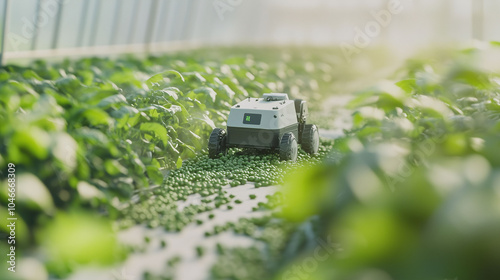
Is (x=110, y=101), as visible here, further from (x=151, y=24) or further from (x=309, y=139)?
(x=151, y=24)

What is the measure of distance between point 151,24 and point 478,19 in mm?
7420

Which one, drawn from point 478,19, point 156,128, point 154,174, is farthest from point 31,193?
point 478,19

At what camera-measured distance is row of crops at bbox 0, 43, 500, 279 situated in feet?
5.22

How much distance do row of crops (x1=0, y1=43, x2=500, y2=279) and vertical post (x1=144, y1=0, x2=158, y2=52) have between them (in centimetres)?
657

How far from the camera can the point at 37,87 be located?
146 inches

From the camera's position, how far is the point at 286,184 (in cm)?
183

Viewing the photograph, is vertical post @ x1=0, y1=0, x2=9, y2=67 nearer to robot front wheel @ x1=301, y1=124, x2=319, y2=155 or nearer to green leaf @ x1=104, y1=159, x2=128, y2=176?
robot front wheel @ x1=301, y1=124, x2=319, y2=155

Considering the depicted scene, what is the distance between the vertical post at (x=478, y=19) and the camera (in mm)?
12484

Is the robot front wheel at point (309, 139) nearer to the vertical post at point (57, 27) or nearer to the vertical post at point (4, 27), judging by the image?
the vertical post at point (4, 27)

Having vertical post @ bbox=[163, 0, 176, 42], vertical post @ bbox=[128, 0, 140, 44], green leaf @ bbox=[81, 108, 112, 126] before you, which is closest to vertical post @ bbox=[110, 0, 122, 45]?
vertical post @ bbox=[128, 0, 140, 44]

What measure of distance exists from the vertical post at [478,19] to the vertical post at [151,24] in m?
7.23

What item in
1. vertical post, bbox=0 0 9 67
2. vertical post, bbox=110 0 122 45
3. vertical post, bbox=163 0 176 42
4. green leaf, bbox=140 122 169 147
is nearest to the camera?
green leaf, bbox=140 122 169 147

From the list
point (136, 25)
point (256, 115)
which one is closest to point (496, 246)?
point (256, 115)

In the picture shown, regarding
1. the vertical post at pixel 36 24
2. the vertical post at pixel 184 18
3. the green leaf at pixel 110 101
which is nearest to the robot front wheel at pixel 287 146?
the green leaf at pixel 110 101
